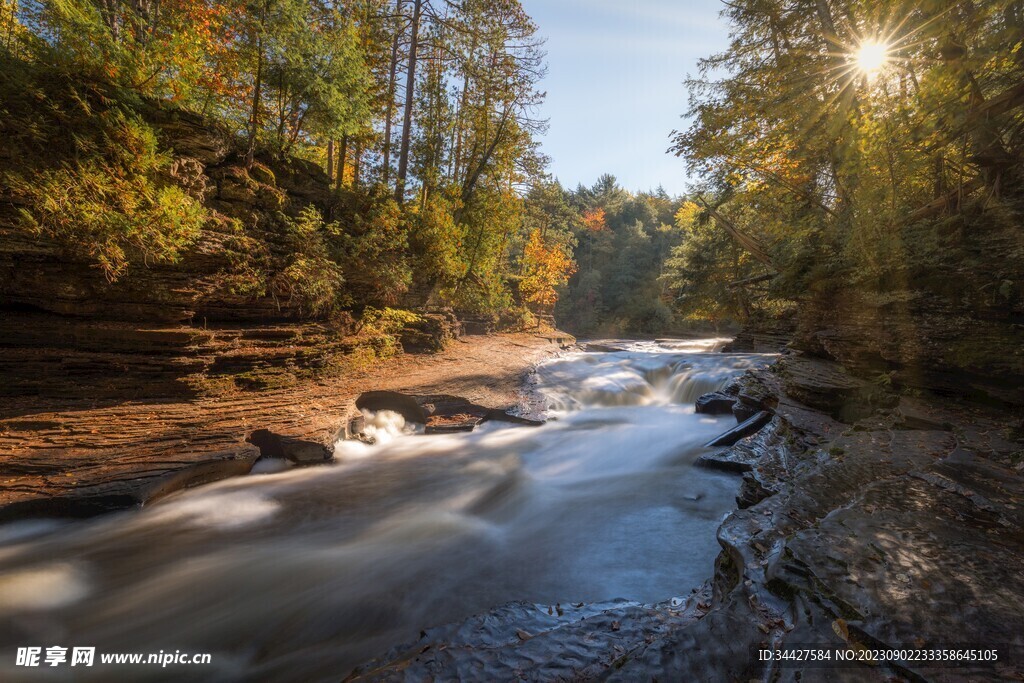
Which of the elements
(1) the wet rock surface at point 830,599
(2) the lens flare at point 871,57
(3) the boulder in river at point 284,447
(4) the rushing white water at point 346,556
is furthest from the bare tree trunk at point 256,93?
(2) the lens flare at point 871,57

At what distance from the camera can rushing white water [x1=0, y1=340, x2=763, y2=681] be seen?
3246mm

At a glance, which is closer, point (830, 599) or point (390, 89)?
point (830, 599)

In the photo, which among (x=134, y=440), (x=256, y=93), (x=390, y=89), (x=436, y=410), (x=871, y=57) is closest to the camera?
(x=134, y=440)

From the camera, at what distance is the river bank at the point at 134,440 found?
435 cm

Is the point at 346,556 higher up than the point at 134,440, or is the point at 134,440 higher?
the point at 134,440

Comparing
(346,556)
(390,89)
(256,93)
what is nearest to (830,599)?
(346,556)

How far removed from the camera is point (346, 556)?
441 centimetres

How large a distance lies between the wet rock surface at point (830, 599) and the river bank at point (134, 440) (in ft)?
13.5

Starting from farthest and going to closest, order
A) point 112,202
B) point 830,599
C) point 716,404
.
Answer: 1. point 716,404
2. point 112,202
3. point 830,599

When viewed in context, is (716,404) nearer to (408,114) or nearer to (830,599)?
(830,599)

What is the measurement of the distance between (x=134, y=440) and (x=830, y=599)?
23.9ft

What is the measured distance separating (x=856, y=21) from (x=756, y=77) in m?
2.63

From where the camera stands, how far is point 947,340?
5.32 meters

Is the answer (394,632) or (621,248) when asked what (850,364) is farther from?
(621,248)
